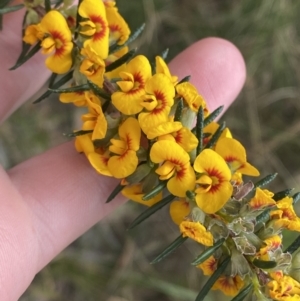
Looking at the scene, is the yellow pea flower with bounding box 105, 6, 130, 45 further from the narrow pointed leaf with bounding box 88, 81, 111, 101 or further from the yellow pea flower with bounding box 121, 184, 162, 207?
the yellow pea flower with bounding box 121, 184, 162, 207

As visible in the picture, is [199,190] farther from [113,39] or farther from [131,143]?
Result: [113,39]

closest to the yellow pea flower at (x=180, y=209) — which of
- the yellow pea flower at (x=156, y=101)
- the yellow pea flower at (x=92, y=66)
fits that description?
the yellow pea flower at (x=156, y=101)

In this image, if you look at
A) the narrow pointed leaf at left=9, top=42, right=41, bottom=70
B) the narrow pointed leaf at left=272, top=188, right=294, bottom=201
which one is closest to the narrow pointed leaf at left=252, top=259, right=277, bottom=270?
the narrow pointed leaf at left=272, top=188, right=294, bottom=201

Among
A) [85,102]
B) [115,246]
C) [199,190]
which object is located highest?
[85,102]

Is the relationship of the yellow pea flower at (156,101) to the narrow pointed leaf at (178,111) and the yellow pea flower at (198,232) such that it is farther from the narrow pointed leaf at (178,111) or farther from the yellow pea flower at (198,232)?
the yellow pea flower at (198,232)

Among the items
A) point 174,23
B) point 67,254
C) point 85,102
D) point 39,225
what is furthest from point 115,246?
point 85,102
